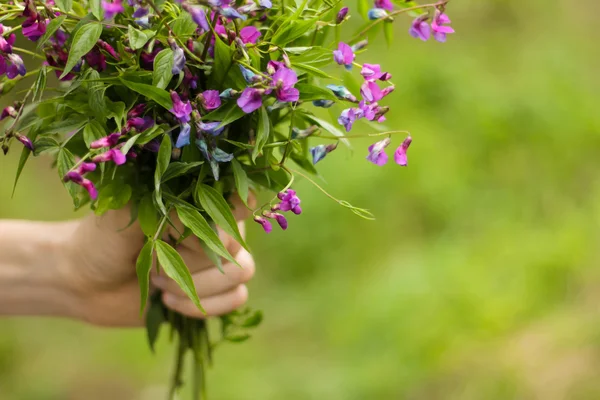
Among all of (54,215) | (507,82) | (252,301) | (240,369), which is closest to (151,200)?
(240,369)

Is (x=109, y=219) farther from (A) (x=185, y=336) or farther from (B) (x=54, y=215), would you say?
(B) (x=54, y=215)

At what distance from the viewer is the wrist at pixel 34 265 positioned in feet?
3.18

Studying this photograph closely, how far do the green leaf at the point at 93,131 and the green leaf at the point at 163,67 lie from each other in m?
0.08

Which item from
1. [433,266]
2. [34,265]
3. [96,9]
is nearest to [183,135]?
[96,9]

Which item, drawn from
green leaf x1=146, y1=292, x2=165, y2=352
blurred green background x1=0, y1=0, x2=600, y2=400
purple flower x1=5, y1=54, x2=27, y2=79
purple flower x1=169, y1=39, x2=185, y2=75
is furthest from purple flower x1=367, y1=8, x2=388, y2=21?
blurred green background x1=0, y1=0, x2=600, y2=400

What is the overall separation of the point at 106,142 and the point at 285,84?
16 cm

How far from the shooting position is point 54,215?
252 centimetres

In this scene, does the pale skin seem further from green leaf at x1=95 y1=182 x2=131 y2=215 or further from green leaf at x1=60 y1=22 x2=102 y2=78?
green leaf at x1=60 y1=22 x2=102 y2=78

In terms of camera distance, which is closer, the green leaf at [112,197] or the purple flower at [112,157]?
the purple flower at [112,157]

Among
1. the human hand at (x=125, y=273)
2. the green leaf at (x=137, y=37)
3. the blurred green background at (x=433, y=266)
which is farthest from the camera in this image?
the blurred green background at (x=433, y=266)

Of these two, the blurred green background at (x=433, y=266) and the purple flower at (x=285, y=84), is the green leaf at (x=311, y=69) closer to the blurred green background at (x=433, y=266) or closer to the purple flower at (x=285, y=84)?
the purple flower at (x=285, y=84)

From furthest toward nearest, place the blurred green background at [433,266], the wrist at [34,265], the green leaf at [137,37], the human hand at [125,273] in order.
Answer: the blurred green background at [433,266]
the wrist at [34,265]
the human hand at [125,273]
the green leaf at [137,37]

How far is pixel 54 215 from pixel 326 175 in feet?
3.40

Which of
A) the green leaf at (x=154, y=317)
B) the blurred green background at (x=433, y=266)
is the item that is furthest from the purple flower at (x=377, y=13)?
the blurred green background at (x=433, y=266)
